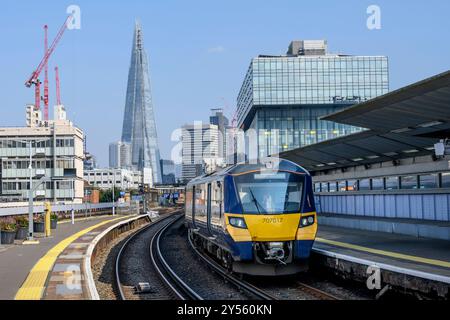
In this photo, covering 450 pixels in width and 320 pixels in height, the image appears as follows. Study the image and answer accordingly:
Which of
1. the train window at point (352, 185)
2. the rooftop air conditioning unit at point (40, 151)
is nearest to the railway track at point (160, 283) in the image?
the train window at point (352, 185)

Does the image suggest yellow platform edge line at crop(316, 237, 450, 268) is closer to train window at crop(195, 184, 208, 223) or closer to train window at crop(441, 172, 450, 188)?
train window at crop(441, 172, 450, 188)

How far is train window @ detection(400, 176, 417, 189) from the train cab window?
422mm

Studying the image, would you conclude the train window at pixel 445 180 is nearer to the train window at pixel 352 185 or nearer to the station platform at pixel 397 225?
the station platform at pixel 397 225

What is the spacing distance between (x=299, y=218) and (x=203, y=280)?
13.1 ft

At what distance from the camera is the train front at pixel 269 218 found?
1523 cm

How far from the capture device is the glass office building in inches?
4375

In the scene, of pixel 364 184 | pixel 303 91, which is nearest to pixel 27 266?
pixel 364 184

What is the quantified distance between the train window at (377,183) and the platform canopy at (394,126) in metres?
1.01

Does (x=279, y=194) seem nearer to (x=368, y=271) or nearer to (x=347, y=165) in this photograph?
(x=368, y=271)

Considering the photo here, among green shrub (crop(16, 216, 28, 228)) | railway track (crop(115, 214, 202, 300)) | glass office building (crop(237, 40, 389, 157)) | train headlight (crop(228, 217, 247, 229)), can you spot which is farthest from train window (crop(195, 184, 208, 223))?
glass office building (crop(237, 40, 389, 157))

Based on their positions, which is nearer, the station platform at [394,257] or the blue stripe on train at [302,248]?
the station platform at [394,257]

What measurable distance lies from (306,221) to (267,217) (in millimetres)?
1276

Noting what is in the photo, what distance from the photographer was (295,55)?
120 m
